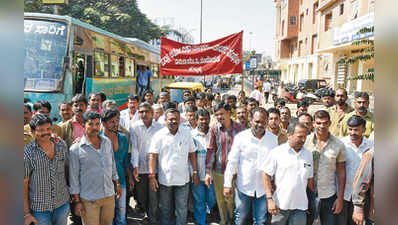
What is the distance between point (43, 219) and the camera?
2775 millimetres

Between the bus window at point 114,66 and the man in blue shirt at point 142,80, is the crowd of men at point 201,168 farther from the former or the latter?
the man in blue shirt at point 142,80

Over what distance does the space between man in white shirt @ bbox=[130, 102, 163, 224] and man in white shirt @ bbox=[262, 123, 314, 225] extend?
1694mm

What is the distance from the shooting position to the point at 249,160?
11.3 ft

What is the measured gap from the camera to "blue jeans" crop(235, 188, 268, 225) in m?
3.39

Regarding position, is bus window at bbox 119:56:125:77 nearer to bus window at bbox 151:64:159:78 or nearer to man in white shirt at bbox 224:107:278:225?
bus window at bbox 151:64:159:78

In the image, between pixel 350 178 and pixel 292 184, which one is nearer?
pixel 292 184

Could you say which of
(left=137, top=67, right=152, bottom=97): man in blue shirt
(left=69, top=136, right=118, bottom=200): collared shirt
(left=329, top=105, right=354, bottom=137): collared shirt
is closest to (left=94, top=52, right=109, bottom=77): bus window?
(left=137, top=67, right=152, bottom=97): man in blue shirt

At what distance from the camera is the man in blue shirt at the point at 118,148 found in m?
3.66

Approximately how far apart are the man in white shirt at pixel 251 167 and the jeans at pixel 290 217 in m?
0.27

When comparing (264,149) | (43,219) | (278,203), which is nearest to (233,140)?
(264,149)

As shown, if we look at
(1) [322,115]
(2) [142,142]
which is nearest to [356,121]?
(1) [322,115]

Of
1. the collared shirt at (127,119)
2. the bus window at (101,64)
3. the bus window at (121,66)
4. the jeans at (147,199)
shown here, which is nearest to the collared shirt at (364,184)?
the jeans at (147,199)
